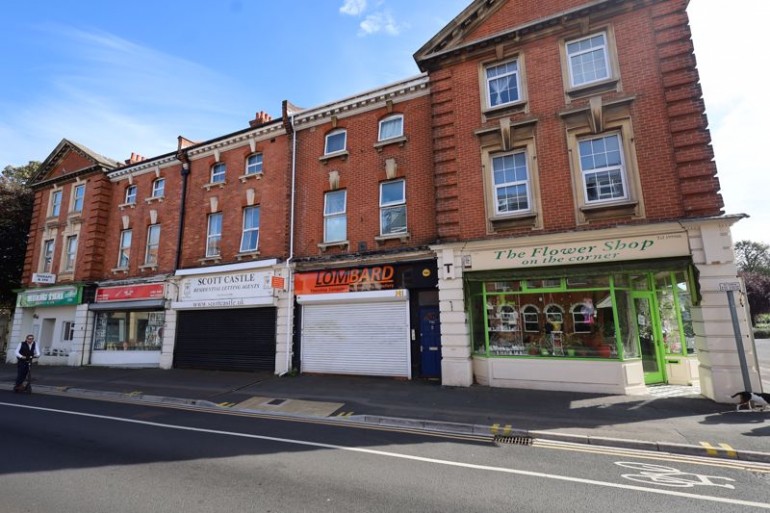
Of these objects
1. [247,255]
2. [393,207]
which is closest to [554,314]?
[393,207]

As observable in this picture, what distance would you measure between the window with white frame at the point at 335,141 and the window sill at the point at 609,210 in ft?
29.0

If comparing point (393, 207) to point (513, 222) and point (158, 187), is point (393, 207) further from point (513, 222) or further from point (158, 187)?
point (158, 187)

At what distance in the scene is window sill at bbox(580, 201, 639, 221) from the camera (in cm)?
987

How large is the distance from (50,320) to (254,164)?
573 inches

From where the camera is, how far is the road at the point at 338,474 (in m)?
4.28

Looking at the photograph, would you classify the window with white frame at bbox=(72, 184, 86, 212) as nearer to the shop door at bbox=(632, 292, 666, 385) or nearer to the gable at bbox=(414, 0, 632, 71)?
the gable at bbox=(414, 0, 632, 71)

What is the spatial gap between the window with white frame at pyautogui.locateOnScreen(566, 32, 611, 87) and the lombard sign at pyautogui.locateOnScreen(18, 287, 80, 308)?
75.1 feet

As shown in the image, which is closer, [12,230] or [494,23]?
[494,23]

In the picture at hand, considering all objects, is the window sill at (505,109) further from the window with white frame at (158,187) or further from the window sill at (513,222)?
the window with white frame at (158,187)

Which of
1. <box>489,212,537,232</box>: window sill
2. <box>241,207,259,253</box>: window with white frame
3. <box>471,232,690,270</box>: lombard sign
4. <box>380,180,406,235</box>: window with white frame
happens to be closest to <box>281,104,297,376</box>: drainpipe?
<box>241,207,259,253</box>: window with white frame

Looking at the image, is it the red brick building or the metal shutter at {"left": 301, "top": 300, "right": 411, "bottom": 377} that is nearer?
the red brick building

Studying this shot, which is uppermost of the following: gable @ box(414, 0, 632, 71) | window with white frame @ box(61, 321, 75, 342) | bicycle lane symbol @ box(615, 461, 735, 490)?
gable @ box(414, 0, 632, 71)

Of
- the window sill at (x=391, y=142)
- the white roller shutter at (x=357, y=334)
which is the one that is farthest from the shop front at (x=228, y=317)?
the window sill at (x=391, y=142)

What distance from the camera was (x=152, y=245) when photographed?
18.2 metres
